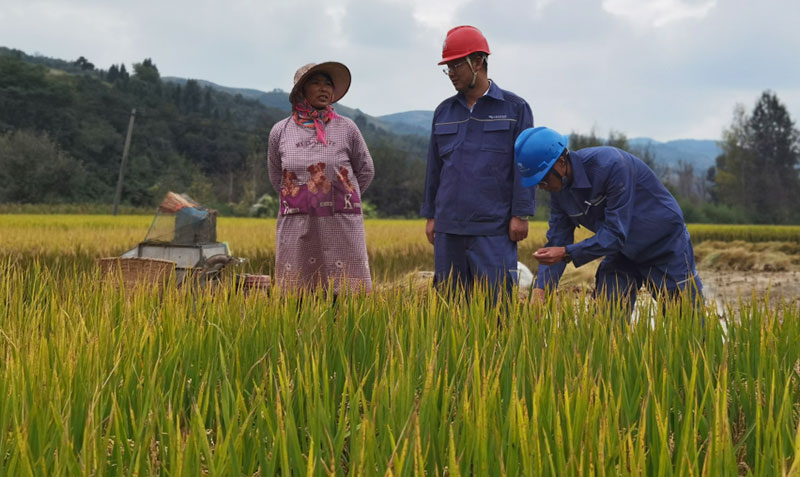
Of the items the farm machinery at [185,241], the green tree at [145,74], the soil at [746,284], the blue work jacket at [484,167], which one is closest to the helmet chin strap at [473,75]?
the blue work jacket at [484,167]

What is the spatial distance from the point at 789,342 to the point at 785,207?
5076cm

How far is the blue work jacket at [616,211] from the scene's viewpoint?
271cm

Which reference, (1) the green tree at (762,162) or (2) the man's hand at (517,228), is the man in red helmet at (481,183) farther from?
(1) the green tree at (762,162)

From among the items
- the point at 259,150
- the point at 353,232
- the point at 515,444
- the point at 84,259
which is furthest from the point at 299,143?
the point at 259,150

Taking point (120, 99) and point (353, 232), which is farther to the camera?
point (120, 99)

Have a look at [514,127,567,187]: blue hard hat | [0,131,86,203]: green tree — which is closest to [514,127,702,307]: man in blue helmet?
[514,127,567,187]: blue hard hat

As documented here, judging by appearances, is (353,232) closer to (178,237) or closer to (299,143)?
(299,143)

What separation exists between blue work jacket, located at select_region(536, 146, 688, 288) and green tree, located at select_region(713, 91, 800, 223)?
48415mm

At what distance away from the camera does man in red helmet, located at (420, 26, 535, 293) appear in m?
3.18

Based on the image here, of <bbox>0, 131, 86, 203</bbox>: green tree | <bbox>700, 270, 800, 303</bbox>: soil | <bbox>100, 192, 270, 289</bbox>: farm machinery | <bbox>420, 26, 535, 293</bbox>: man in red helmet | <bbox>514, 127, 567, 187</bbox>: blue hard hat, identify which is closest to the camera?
<bbox>514, 127, 567, 187</bbox>: blue hard hat

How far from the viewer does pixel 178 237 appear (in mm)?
4039

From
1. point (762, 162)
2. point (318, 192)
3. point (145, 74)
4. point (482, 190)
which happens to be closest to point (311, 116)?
point (318, 192)

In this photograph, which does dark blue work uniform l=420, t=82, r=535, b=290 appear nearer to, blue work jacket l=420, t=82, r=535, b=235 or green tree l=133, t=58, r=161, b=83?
blue work jacket l=420, t=82, r=535, b=235

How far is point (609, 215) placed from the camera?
272 cm
